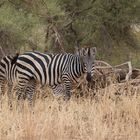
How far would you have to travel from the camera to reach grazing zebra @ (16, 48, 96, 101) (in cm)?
967

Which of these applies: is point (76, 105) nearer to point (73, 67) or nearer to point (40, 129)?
point (40, 129)

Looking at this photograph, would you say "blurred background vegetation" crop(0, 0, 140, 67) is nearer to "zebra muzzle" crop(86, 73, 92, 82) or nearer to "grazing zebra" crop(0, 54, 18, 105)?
"grazing zebra" crop(0, 54, 18, 105)

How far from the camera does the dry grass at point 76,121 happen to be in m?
5.99

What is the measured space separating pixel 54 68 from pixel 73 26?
392 centimetres

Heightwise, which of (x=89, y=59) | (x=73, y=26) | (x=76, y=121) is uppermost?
(x=73, y=26)

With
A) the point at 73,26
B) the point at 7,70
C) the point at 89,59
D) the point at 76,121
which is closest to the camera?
the point at 76,121

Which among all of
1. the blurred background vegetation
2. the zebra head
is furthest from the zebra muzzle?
the blurred background vegetation

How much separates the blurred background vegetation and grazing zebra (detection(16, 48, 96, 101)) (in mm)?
961

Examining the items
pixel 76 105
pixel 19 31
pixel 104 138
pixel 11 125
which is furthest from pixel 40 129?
pixel 19 31

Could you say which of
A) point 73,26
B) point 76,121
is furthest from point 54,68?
point 73,26

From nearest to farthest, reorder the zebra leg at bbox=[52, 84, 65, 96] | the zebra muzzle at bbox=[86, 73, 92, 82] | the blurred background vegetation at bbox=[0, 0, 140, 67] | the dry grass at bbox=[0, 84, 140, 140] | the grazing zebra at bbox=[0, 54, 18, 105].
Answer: the dry grass at bbox=[0, 84, 140, 140] → the zebra muzzle at bbox=[86, 73, 92, 82] → the grazing zebra at bbox=[0, 54, 18, 105] → the zebra leg at bbox=[52, 84, 65, 96] → the blurred background vegetation at bbox=[0, 0, 140, 67]

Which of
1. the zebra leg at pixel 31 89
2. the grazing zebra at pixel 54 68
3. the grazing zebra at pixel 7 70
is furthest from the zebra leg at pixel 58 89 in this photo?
the grazing zebra at pixel 7 70

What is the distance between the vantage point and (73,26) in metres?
13.7

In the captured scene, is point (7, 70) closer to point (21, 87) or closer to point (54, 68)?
point (21, 87)
